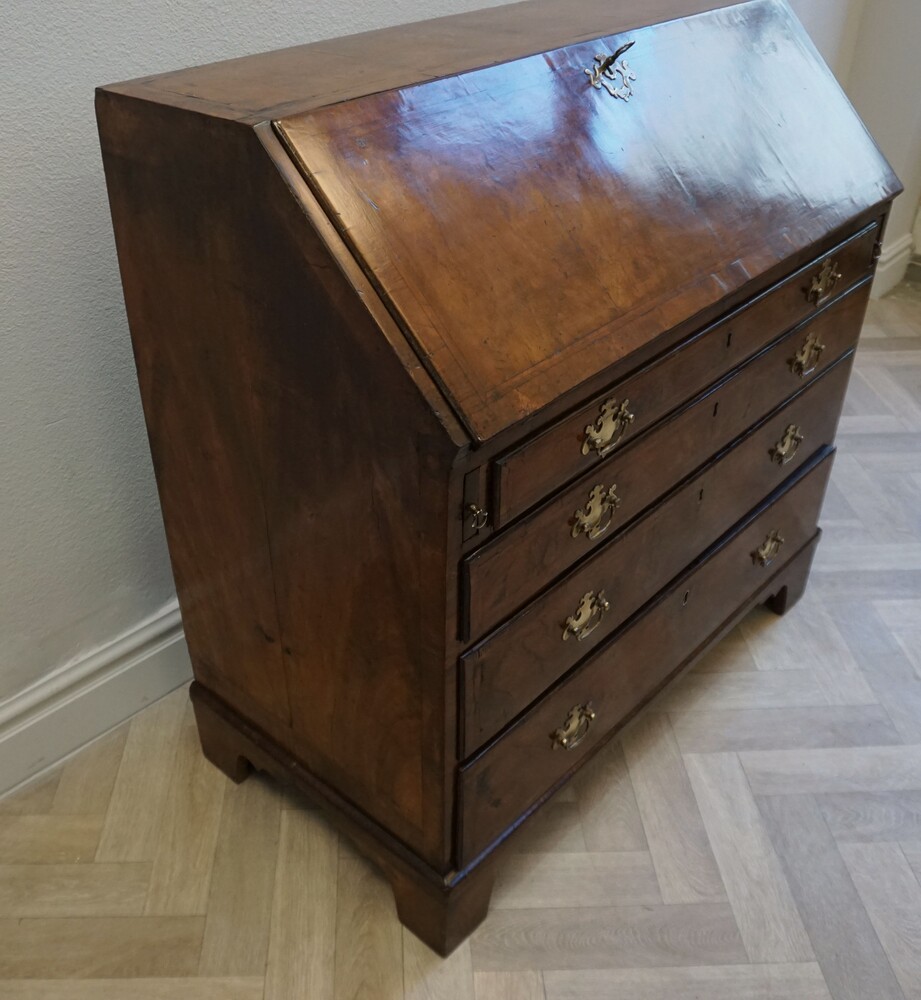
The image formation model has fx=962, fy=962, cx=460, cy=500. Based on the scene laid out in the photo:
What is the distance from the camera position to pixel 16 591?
55.2 inches

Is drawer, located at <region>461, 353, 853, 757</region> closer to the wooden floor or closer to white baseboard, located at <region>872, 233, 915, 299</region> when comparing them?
the wooden floor

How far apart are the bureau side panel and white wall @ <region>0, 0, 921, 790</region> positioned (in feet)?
0.62

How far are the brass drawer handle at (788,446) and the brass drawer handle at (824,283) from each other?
23 cm

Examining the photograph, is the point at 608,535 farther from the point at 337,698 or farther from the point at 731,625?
the point at 731,625

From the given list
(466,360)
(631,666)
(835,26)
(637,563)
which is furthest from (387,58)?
(835,26)

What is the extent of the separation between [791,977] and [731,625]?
580 mm

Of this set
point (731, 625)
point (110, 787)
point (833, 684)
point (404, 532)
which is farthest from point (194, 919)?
point (833, 684)

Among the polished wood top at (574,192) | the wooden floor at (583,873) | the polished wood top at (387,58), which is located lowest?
the wooden floor at (583,873)

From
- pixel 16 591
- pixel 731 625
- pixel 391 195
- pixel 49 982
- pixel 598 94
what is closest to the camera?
pixel 391 195

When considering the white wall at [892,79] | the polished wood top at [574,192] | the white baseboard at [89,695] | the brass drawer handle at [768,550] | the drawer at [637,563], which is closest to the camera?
the polished wood top at [574,192]

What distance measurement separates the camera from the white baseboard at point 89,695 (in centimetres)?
148

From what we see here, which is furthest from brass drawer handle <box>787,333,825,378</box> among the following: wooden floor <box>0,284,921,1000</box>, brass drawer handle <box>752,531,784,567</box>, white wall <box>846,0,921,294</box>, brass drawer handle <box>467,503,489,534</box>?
white wall <box>846,0,921,294</box>

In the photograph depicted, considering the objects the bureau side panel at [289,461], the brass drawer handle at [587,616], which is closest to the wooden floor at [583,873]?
the bureau side panel at [289,461]

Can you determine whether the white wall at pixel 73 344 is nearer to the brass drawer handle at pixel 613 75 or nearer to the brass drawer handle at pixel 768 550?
the brass drawer handle at pixel 613 75
